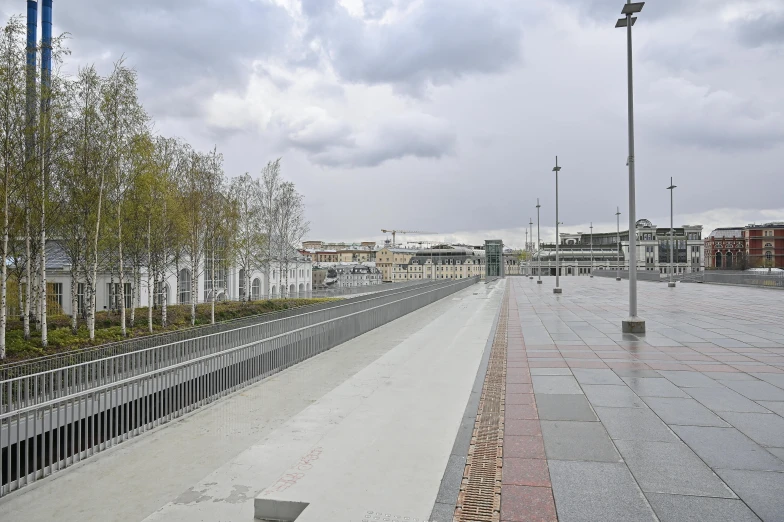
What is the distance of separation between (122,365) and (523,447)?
6773 millimetres

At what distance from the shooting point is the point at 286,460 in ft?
19.9

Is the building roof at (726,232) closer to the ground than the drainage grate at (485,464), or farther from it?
farther from it

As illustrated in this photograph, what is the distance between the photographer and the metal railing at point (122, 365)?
796 cm

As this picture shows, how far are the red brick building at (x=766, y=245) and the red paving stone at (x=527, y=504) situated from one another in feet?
416

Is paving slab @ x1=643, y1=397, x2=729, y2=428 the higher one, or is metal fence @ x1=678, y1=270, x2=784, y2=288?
metal fence @ x1=678, y1=270, x2=784, y2=288

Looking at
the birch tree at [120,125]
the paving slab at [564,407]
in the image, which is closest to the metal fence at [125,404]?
the paving slab at [564,407]

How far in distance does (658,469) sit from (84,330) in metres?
22.4

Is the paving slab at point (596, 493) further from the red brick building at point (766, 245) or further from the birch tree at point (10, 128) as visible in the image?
the red brick building at point (766, 245)

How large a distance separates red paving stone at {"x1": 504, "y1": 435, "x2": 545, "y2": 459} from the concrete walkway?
66 cm

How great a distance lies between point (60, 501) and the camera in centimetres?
591

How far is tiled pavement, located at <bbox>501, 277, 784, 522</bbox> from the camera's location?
4555mm

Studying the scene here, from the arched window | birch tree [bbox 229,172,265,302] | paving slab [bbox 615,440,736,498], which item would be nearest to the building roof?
birch tree [bbox 229,172,265,302]

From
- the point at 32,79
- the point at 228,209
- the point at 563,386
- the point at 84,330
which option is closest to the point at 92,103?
the point at 32,79

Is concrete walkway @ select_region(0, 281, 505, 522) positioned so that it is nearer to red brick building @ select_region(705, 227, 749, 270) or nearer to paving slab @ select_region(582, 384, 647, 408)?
paving slab @ select_region(582, 384, 647, 408)
